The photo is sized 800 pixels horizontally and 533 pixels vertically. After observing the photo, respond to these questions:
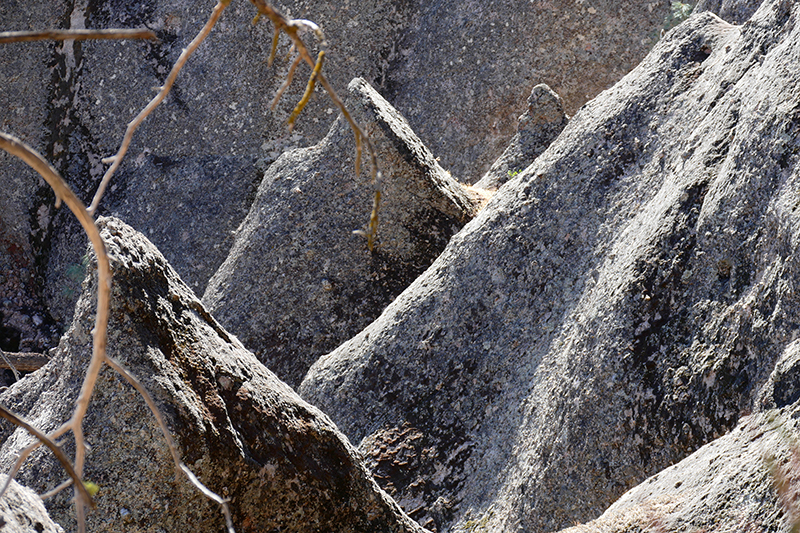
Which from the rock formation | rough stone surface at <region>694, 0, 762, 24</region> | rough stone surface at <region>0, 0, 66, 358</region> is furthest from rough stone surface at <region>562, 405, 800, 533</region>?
rough stone surface at <region>0, 0, 66, 358</region>

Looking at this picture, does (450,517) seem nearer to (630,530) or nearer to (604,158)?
(630,530)

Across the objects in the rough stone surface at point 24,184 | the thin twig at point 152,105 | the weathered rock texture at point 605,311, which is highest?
the rough stone surface at point 24,184

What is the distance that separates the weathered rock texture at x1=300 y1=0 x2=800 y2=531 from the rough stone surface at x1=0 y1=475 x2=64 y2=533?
1.57m

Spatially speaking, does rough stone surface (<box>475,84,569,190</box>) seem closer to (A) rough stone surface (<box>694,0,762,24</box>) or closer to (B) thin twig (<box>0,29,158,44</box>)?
(A) rough stone surface (<box>694,0,762,24</box>)

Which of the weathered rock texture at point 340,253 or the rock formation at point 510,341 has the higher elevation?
the weathered rock texture at point 340,253

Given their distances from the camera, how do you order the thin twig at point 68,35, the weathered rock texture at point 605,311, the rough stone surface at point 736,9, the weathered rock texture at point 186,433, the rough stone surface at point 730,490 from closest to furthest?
the thin twig at point 68,35 < the rough stone surface at point 730,490 < the weathered rock texture at point 186,433 < the weathered rock texture at point 605,311 < the rough stone surface at point 736,9

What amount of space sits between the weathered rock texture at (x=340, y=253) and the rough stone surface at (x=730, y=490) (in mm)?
2573

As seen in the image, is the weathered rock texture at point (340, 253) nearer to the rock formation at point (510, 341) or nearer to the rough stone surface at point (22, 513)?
the rock formation at point (510, 341)

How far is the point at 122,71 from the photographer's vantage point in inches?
311

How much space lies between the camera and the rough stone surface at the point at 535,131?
5016 millimetres

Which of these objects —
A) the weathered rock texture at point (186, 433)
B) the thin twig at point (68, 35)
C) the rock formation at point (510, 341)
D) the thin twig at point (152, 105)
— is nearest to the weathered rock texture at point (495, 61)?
the rock formation at point (510, 341)

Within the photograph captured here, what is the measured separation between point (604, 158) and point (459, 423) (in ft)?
4.25

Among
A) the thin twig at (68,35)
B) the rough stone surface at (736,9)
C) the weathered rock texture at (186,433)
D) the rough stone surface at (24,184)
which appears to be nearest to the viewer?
the thin twig at (68,35)

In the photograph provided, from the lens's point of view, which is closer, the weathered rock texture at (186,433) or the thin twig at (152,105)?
the thin twig at (152,105)
